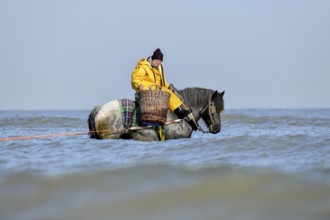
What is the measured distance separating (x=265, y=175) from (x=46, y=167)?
8.93 feet

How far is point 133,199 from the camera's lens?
4.50m

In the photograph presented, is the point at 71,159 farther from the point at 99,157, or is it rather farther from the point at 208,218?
the point at 208,218

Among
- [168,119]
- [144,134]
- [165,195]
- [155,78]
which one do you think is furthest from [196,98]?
[165,195]

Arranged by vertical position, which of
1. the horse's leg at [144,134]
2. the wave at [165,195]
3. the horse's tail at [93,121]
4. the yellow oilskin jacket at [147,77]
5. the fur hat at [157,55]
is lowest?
the wave at [165,195]

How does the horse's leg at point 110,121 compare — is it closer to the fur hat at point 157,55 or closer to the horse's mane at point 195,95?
the fur hat at point 157,55

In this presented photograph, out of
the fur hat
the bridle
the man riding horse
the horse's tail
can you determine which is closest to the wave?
the man riding horse

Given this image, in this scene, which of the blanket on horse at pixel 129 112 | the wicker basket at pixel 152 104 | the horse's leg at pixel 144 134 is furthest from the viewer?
the horse's leg at pixel 144 134

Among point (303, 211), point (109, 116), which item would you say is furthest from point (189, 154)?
point (303, 211)

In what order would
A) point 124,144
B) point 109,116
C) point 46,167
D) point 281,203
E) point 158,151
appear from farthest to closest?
point 109,116
point 124,144
point 158,151
point 46,167
point 281,203

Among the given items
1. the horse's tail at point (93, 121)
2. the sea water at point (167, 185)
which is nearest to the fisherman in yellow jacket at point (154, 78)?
the horse's tail at point (93, 121)

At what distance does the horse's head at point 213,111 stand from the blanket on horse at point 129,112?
164cm

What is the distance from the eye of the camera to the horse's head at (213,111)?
1071 centimetres

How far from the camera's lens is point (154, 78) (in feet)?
32.5

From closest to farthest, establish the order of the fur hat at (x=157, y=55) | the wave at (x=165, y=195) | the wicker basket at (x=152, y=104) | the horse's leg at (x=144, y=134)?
the wave at (x=165, y=195) → the wicker basket at (x=152, y=104) → the horse's leg at (x=144, y=134) → the fur hat at (x=157, y=55)
